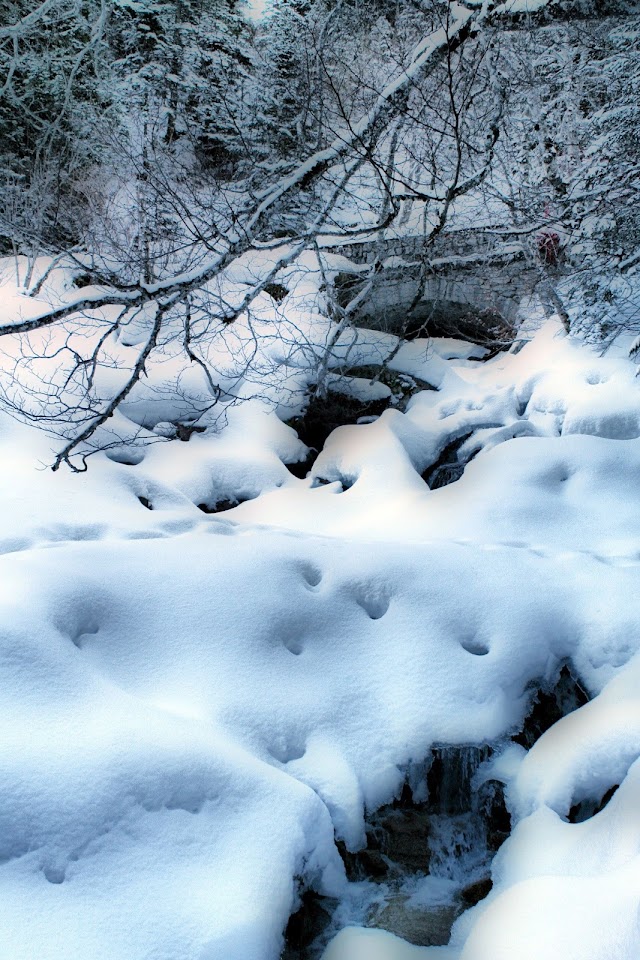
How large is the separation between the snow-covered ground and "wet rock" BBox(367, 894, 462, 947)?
0.07 metres

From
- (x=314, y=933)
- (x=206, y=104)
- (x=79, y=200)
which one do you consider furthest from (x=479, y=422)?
(x=206, y=104)

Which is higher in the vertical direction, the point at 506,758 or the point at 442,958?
the point at 506,758

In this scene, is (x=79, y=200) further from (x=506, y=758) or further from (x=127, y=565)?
(x=506, y=758)

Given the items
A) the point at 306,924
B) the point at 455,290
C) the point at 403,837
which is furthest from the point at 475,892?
the point at 455,290

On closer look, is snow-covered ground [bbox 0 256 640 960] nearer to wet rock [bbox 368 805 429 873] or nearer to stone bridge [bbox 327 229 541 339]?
wet rock [bbox 368 805 429 873]

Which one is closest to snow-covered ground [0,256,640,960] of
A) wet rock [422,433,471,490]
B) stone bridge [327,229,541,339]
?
wet rock [422,433,471,490]

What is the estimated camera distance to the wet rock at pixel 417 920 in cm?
257

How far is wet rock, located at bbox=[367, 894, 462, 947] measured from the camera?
2.57m

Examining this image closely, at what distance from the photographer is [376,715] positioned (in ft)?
10.8

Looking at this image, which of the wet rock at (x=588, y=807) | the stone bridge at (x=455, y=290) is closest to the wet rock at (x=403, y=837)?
the wet rock at (x=588, y=807)

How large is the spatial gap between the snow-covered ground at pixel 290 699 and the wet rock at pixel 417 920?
0.07m

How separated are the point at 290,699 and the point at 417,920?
108 cm

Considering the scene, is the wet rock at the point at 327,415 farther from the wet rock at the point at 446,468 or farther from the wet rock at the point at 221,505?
the wet rock at the point at 221,505

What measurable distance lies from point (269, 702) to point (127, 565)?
1.30m
